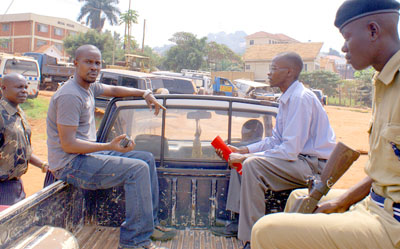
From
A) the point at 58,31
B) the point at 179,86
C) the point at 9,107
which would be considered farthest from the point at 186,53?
the point at 9,107

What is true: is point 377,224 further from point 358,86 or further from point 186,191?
point 358,86

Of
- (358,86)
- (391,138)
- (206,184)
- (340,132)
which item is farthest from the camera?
(358,86)

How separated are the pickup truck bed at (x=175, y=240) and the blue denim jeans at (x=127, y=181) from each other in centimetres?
25

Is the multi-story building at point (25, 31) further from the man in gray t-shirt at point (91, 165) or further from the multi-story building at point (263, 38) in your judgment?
the man in gray t-shirt at point (91, 165)

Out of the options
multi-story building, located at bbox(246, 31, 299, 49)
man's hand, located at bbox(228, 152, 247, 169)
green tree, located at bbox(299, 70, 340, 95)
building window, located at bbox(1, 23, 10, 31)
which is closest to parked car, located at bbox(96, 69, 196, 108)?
man's hand, located at bbox(228, 152, 247, 169)

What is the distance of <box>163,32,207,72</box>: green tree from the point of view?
168 ft

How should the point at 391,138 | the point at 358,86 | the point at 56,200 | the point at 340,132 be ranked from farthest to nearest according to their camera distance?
the point at 358,86 → the point at 340,132 → the point at 56,200 → the point at 391,138

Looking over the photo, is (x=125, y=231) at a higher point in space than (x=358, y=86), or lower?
lower

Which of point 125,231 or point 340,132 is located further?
point 340,132

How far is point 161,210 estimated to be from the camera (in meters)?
3.08

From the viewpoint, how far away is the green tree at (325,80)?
39.3 m

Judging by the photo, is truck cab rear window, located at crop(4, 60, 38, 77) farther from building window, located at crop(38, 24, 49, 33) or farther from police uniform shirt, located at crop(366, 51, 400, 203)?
building window, located at crop(38, 24, 49, 33)

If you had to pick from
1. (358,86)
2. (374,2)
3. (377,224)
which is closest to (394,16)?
(374,2)

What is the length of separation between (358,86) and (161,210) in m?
37.1
